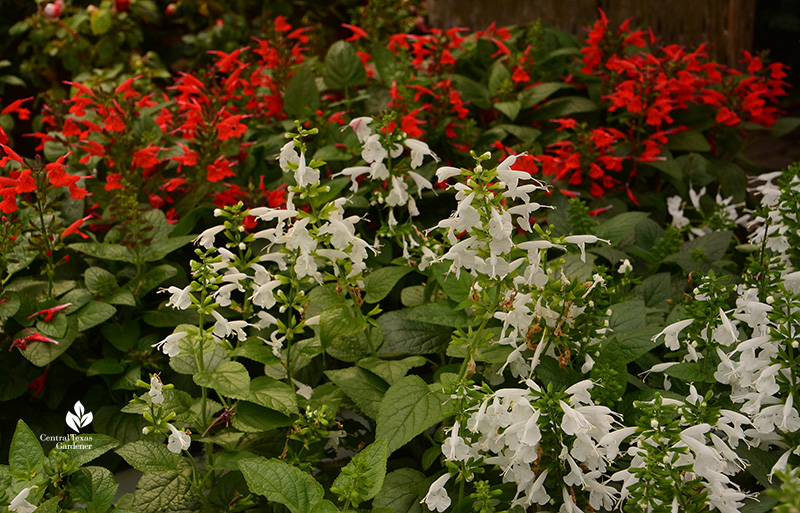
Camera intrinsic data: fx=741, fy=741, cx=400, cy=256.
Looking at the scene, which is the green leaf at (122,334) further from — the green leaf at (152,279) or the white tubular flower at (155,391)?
the white tubular flower at (155,391)

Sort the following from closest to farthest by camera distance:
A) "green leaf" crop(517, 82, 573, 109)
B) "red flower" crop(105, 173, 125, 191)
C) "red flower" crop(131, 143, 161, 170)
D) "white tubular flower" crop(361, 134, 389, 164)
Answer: "white tubular flower" crop(361, 134, 389, 164), "red flower" crop(105, 173, 125, 191), "red flower" crop(131, 143, 161, 170), "green leaf" crop(517, 82, 573, 109)

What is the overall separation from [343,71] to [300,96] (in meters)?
0.20

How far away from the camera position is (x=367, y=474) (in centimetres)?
135

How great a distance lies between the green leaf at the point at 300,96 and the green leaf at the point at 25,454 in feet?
5.24

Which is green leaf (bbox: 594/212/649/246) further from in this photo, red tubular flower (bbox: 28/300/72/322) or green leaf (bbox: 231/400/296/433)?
red tubular flower (bbox: 28/300/72/322)

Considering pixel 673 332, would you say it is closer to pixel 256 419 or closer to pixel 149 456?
pixel 256 419

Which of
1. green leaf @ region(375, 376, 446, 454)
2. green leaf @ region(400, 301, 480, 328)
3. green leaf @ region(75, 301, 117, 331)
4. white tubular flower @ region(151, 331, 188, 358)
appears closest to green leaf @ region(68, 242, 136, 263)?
green leaf @ region(75, 301, 117, 331)

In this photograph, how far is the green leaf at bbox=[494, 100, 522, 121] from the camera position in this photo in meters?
2.80

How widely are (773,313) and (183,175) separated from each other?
6.53 feet

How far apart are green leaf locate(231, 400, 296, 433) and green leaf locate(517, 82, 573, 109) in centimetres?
179

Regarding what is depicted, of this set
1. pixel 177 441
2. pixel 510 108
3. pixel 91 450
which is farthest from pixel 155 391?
pixel 510 108

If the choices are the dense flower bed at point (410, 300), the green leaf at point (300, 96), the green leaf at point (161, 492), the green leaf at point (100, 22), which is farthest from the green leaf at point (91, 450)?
the green leaf at point (100, 22)

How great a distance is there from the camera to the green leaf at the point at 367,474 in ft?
4.30

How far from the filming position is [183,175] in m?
2.66
